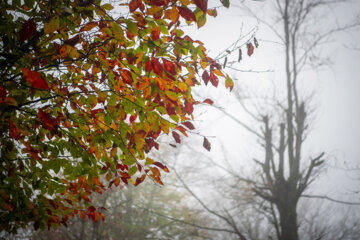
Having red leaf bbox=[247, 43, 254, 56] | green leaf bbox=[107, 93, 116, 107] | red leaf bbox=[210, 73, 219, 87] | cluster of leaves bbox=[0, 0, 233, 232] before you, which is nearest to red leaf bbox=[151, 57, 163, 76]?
cluster of leaves bbox=[0, 0, 233, 232]

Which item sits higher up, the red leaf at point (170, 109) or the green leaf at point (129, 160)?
the red leaf at point (170, 109)

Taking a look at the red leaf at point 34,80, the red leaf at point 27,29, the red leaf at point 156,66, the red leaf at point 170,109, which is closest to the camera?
the red leaf at point 34,80

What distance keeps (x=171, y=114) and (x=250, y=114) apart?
4.15 meters

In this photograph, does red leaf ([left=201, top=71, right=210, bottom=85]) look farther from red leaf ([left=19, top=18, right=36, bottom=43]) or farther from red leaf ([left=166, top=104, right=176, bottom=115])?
red leaf ([left=19, top=18, right=36, bottom=43])

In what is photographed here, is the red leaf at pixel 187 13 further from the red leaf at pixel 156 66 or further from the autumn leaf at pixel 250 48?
the autumn leaf at pixel 250 48

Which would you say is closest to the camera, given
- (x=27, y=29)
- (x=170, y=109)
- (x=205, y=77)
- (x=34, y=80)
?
(x=34, y=80)

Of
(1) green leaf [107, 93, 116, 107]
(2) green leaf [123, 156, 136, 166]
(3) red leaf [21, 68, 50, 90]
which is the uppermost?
(1) green leaf [107, 93, 116, 107]

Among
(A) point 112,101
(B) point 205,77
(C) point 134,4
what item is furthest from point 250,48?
(A) point 112,101

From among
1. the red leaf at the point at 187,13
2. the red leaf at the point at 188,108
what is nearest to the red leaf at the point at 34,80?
the red leaf at the point at 187,13

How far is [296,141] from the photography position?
4340 millimetres

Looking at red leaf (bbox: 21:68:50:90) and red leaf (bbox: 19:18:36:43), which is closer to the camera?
red leaf (bbox: 21:68:50:90)

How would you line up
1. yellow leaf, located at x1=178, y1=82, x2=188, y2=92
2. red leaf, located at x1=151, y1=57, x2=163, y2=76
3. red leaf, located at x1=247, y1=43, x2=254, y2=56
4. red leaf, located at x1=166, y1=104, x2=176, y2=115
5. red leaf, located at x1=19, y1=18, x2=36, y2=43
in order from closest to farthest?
red leaf, located at x1=19, y1=18, x2=36, y2=43 < red leaf, located at x1=151, y1=57, x2=163, y2=76 < red leaf, located at x1=166, y1=104, x2=176, y2=115 < yellow leaf, located at x1=178, y1=82, x2=188, y2=92 < red leaf, located at x1=247, y1=43, x2=254, y2=56

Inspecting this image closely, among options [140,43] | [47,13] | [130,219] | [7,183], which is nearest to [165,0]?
[140,43]

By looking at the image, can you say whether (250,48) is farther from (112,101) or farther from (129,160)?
(129,160)
